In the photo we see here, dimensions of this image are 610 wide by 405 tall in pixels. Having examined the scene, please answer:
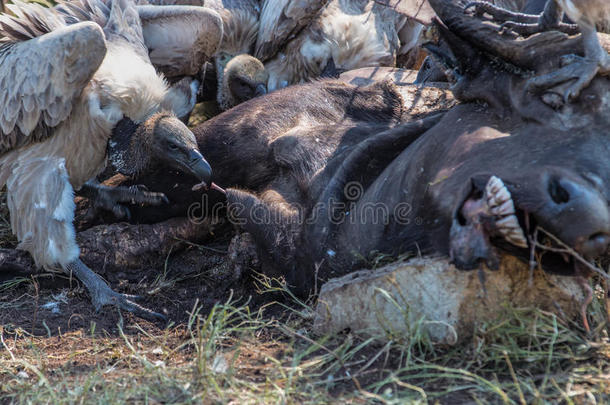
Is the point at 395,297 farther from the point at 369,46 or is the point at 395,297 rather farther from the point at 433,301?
the point at 369,46

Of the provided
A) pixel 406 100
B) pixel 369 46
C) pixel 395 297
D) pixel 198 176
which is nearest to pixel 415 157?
pixel 395 297

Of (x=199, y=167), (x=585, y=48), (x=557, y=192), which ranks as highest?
(x=585, y=48)

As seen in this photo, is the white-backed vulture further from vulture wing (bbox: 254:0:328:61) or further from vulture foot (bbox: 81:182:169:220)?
vulture foot (bbox: 81:182:169:220)

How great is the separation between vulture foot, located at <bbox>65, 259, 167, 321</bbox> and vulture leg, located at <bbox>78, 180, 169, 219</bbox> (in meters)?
0.42

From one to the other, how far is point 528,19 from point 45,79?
2946mm

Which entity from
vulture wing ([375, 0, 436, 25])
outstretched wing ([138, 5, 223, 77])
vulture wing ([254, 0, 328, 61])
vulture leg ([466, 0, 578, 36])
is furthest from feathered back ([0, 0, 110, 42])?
vulture leg ([466, 0, 578, 36])

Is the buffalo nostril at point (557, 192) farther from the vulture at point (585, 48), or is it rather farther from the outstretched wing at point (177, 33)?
the outstretched wing at point (177, 33)

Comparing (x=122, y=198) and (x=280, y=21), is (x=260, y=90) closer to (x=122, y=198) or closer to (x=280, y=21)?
(x=280, y=21)

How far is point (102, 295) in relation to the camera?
395cm

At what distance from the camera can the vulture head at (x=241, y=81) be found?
19.7 ft

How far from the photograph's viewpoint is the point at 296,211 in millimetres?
3611

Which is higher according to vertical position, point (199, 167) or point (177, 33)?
point (177, 33)

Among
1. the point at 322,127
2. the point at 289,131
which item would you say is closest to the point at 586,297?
the point at 322,127

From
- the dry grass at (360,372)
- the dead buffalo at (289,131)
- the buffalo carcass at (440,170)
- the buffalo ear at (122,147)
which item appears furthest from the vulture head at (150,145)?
the dry grass at (360,372)
